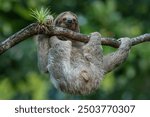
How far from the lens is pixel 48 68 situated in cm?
1168

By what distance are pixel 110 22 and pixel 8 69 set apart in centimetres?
312

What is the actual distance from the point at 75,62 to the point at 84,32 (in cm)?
547

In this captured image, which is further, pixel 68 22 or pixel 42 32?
pixel 68 22

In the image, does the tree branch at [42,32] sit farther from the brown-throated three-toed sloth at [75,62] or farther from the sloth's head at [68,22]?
the sloth's head at [68,22]

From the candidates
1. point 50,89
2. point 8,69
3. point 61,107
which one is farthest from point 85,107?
point 8,69

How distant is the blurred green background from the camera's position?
1791cm

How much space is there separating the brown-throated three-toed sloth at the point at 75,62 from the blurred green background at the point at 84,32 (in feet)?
14.9

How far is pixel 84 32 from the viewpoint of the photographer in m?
17.3

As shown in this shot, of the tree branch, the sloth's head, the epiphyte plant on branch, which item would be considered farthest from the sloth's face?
the tree branch

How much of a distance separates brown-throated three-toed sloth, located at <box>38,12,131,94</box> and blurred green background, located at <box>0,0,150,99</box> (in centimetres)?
456

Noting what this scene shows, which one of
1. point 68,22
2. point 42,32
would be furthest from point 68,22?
point 42,32

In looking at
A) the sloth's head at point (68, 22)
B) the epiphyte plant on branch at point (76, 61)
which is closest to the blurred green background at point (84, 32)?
the sloth's head at point (68, 22)

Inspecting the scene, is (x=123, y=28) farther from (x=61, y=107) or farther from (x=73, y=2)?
(x=61, y=107)

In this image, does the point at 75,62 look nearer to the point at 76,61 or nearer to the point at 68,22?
the point at 76,61
